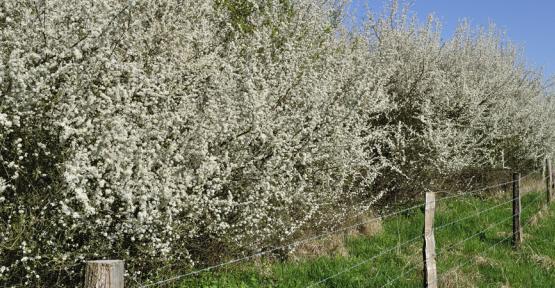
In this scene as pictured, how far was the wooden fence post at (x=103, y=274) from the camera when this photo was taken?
105 inches

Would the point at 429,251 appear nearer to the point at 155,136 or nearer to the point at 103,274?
the point at 155,136

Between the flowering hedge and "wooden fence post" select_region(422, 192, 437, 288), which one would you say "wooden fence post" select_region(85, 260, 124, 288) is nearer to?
the flowering hedge

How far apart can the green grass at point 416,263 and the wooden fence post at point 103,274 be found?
3.03 m

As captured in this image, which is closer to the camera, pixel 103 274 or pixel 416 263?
pixel 103 274

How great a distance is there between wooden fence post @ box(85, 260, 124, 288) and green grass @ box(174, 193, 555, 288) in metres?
3.03

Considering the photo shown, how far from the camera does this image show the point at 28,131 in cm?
429

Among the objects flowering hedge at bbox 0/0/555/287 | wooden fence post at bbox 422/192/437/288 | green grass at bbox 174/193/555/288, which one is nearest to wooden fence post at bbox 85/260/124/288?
flowering hedge at bbox 0/0/555/287

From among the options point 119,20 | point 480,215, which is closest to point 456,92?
point 480,215

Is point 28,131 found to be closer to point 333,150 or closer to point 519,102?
point 333,150

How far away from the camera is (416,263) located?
6.97 metres

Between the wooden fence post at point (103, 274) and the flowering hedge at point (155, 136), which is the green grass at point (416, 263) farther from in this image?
the wooden fence post at point (103, 274)

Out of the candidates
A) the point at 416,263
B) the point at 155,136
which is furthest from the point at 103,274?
the point at 416,263

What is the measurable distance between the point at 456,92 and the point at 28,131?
968 centimetres

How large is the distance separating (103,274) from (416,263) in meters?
5.08
